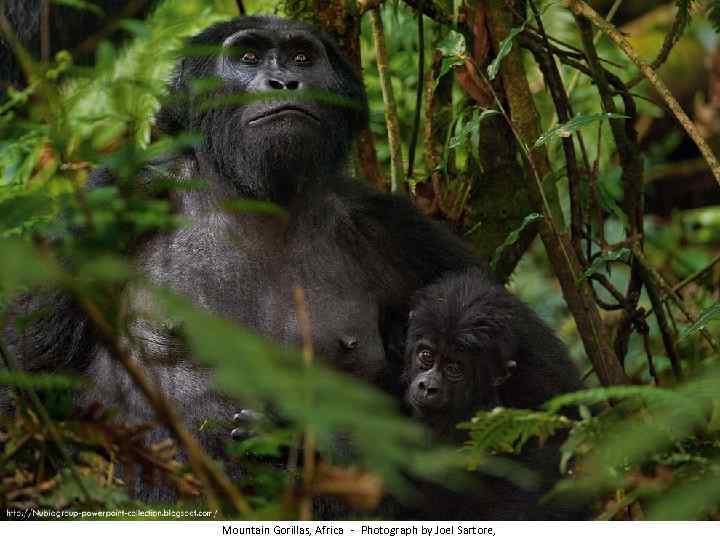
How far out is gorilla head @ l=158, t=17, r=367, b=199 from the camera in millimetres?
3498

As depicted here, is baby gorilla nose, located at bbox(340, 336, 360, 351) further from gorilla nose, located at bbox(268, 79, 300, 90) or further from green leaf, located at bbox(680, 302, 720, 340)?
green leaf, located at bbox(680, 302, 720, 340)

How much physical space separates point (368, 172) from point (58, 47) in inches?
57.4

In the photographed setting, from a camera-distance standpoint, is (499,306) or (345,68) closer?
(499,306)

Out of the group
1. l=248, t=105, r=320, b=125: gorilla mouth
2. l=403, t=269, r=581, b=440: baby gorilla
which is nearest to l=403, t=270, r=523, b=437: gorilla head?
l=403, t=269, r=581, b=440: baby gorilla

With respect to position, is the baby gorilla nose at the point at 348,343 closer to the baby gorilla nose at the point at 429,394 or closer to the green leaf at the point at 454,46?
the baby gorilla nose at the point at 429,394

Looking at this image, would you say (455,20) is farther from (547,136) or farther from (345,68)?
(547,136)

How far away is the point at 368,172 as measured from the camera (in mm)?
4488

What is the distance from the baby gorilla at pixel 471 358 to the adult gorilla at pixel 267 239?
266mm

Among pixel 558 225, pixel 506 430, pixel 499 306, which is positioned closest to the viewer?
pixel 506 430

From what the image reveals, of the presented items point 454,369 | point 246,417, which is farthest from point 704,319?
point 246,417

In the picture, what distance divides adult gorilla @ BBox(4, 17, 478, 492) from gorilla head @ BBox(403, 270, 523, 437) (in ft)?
1.03

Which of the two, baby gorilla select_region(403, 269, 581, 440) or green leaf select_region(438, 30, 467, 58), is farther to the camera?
green leaf select_region(438, 30, 467, 58)

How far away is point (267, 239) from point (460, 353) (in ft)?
2.64
